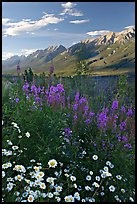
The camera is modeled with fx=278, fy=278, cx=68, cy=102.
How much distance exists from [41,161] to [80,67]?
1257cm

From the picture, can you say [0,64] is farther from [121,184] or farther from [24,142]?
[121,184]

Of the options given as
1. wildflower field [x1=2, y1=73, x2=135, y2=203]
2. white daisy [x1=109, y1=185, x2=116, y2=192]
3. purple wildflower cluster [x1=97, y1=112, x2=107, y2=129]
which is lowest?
white daisy [x1=109, y1=185, x2=116, y2=192]

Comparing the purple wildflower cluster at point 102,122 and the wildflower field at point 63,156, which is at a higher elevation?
the purple wildflower cluster at point 102,122

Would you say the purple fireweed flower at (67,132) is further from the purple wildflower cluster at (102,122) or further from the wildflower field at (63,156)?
the purple wildflower cluster at (102,122)

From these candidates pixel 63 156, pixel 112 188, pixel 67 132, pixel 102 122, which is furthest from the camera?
pixel 102 122

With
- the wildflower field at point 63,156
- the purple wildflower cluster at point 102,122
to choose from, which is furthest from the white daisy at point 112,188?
the purple wildflower cluster at point 102,122

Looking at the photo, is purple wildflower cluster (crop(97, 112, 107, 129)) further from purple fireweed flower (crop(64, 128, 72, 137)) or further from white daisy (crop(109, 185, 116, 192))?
white daisy (crop(109, 185, 116, 192))

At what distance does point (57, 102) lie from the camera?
3512mm

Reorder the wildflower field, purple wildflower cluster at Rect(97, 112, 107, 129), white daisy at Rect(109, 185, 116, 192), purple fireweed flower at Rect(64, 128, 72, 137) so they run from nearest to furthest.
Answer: the wildflower field
white daisy at Rect(109, 185, 116, 192)
purple fireweed flower at Rect(64, 128, 72, 137)
purple wildflower cluster at Rect(97, 112, 107, 129)

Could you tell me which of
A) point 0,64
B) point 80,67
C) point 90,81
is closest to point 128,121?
point 0,64

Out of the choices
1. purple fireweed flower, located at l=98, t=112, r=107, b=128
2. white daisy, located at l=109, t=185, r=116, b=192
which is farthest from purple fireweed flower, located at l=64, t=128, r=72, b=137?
white daisy, located at l=109, t=185, r=116, b=192

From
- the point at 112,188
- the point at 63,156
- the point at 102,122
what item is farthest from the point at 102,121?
the point at 112,188

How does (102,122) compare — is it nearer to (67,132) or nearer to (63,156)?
(67,132)

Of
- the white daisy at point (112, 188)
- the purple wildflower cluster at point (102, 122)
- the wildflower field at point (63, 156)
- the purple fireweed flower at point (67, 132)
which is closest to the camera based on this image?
the wildflower field at point (63, 156)
